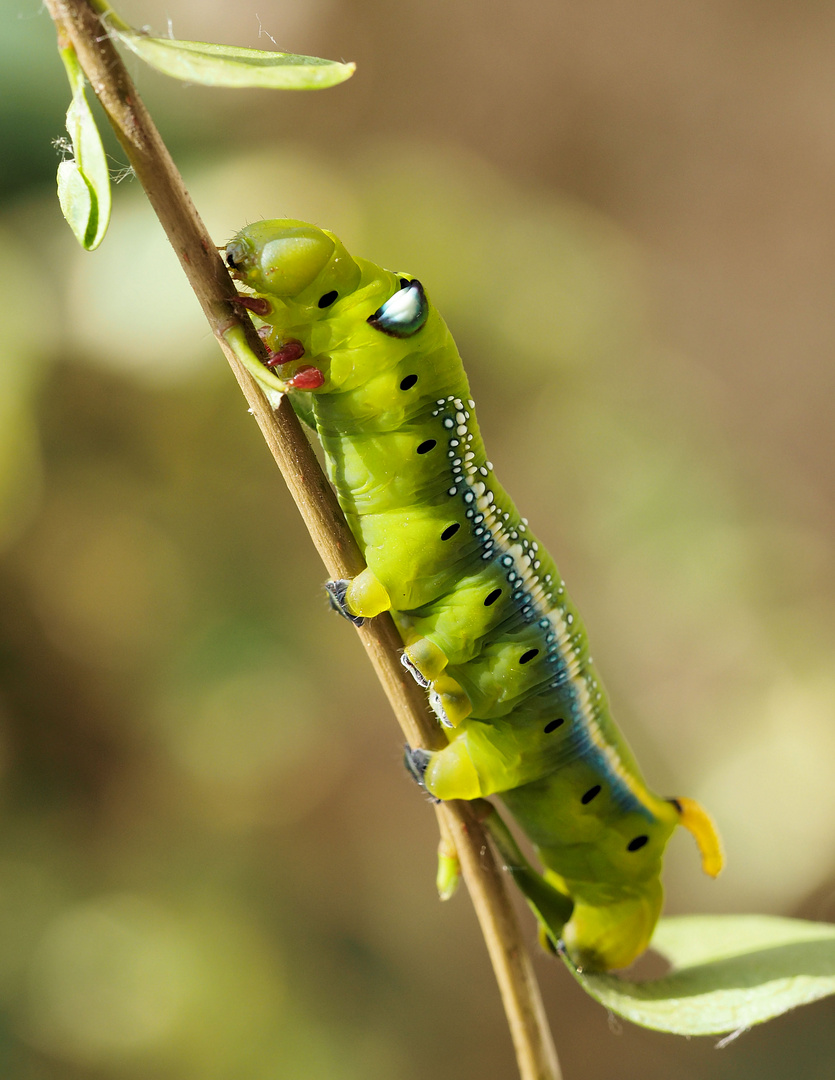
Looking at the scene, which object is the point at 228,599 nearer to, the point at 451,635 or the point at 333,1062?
the point at 333,1062

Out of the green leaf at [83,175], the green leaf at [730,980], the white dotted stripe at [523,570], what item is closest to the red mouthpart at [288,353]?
the white dotted stripe at [523,570]

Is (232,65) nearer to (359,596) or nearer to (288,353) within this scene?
(288,353)

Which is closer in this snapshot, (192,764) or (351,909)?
(192,764)

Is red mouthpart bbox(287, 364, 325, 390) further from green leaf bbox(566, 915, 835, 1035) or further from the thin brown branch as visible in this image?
green leaf bbox(566, 915, 835, 1035)

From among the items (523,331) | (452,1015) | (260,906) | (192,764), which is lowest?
(452,1015)

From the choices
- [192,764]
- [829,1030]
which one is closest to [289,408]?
[192,764]
